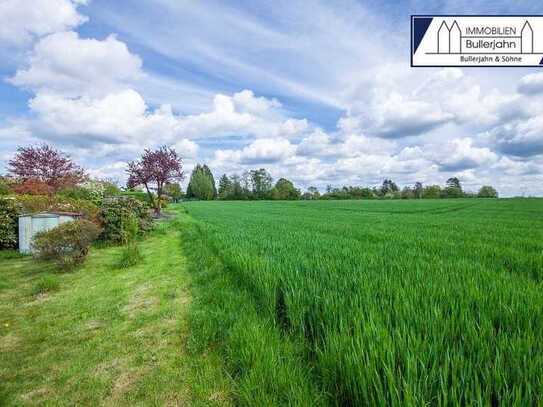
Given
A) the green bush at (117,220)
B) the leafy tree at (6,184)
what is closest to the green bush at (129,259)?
the green bush at (117,220)

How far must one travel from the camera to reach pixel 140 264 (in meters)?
7.30

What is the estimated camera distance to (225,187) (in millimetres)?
101312

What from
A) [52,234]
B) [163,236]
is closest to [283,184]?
[163,236]

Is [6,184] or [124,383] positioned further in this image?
[6,184]

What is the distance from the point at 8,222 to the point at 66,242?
401 centimetres

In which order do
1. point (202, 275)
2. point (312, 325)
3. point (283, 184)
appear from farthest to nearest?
point (283, 184) → point (202, 275) → point (312, 325)

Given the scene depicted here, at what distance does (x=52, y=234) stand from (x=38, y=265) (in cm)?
144

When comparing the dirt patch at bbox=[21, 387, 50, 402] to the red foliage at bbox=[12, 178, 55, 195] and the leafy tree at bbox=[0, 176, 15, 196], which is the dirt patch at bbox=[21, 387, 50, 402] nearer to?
the red foliage at bbox=[12, 178, 55, 195]

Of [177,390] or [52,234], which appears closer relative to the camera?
[177,390]

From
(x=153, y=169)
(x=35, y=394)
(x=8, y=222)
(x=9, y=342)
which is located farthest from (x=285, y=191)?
(x=35, y=394)

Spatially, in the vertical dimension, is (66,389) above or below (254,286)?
below

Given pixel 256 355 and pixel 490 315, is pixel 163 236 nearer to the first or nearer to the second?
pixel 256 355

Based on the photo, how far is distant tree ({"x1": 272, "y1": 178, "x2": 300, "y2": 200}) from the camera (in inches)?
3641

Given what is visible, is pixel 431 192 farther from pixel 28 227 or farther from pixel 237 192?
pixel 28 227
